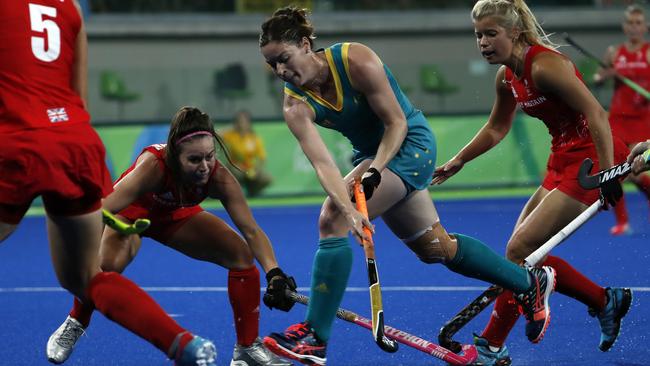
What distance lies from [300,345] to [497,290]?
36.5 inches

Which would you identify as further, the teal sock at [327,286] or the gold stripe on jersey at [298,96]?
the gold stripe on jersey at [298,96]

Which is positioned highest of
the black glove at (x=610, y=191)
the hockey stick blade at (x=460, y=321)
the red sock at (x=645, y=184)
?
the black glove at (x=610, y=191)

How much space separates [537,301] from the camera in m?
3.98

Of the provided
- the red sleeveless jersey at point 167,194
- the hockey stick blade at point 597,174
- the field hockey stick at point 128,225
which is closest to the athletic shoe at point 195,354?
the field hockey stick at point 128,225

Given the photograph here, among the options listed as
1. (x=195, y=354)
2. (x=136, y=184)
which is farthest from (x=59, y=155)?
(x=136, y=184)

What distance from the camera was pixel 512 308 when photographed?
4.08m

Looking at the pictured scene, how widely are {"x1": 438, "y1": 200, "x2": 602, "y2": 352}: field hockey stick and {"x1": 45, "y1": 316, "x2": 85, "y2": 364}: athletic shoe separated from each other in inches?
58.0

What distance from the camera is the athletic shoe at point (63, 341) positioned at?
13.3 ft

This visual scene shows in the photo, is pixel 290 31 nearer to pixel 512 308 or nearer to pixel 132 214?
pixel 132 214

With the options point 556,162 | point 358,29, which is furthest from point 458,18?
point 556,162

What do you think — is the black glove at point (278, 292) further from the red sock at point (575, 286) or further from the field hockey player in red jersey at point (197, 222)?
the red sock at point (575, 286)

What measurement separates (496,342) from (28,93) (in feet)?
6.85

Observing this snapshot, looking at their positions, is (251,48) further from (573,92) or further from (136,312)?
(136,312)

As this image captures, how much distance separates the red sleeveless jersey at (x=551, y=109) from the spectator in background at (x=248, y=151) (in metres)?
6.96
